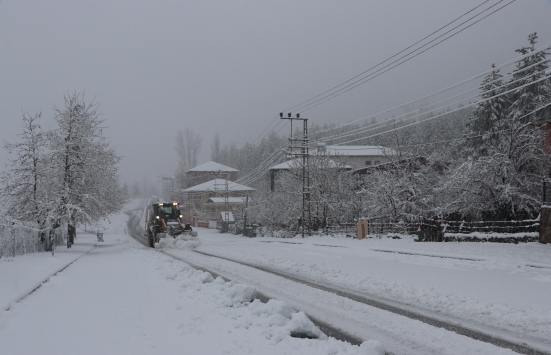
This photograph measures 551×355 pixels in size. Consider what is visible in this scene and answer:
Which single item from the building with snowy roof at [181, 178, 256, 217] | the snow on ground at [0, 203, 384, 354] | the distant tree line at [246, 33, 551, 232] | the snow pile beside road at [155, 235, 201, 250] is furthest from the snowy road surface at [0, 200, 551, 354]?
the building with snowy roof at [181, 178, 256, 217]

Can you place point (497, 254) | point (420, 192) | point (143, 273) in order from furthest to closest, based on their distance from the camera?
point (420, 192)
point (497, 254)
point (143, 273)

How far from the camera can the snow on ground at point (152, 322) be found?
5.72 meters

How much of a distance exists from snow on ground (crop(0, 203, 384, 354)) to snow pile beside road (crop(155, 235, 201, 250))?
16.3m

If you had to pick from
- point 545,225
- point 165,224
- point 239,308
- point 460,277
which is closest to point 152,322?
point 239,308

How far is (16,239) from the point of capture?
18.7 metres

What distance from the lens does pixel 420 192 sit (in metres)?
34.4

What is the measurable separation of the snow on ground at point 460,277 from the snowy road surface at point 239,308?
3 centimetres

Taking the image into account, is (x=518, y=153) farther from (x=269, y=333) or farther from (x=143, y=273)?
(x=269, y=333)

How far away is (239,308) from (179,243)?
20.7m

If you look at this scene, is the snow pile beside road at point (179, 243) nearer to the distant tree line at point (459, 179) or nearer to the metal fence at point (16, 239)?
the metal fence at point (16, 239)

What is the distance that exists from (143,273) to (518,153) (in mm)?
22890

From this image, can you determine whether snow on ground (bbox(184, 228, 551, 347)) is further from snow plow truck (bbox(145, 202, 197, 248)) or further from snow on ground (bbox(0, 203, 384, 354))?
snow plow truck (bbox(145, 202, 197, 248))

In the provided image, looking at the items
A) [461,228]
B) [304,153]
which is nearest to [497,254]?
[461,228]

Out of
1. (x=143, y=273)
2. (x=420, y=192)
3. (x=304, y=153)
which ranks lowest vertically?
(x=143, y=273)
